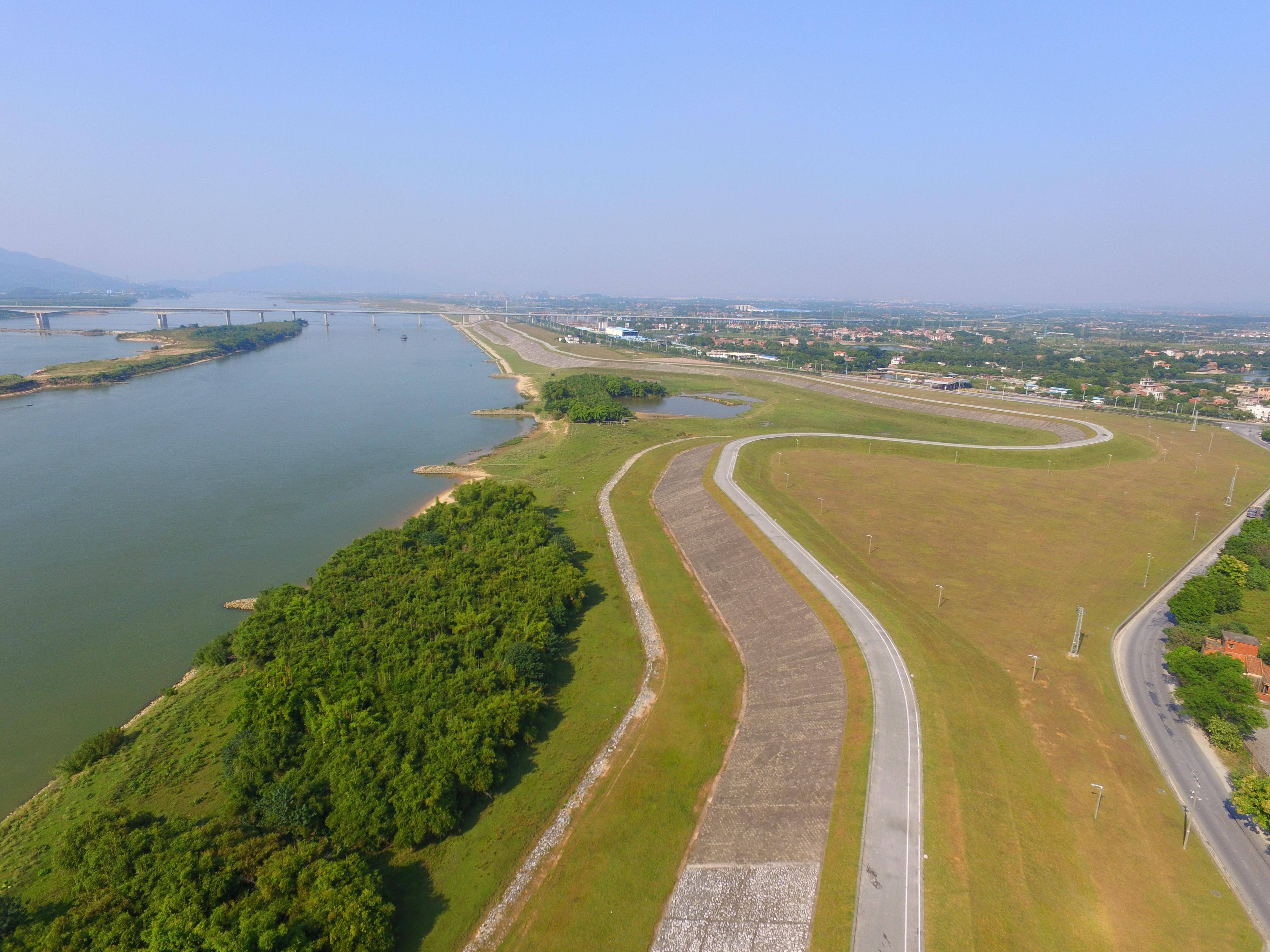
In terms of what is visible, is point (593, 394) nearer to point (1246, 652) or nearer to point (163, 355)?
point (1246, 652)

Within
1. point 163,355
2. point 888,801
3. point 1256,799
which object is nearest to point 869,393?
point 1256,799

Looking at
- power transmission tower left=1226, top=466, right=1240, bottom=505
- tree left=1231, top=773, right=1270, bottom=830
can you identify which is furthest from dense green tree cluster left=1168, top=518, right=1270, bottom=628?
tree left=1231, top=773, right=1270, bottom=830

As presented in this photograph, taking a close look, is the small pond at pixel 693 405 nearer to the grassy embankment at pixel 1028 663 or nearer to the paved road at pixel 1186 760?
the grassy embankment at pixel 1028 663

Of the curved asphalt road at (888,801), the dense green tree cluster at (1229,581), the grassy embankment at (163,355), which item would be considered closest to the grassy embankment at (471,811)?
the curved asphalt road at (888,801)

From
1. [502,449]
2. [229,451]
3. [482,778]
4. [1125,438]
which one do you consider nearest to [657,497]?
[502,449]

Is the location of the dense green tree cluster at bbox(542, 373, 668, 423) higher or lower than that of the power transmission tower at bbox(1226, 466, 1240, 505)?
higher

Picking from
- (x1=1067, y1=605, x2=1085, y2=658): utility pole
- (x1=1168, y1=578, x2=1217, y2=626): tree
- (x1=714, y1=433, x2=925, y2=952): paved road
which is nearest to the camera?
(x1=714, y1=433, x2=925, y2=952): paved road

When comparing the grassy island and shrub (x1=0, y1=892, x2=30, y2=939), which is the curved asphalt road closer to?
the grassy island
